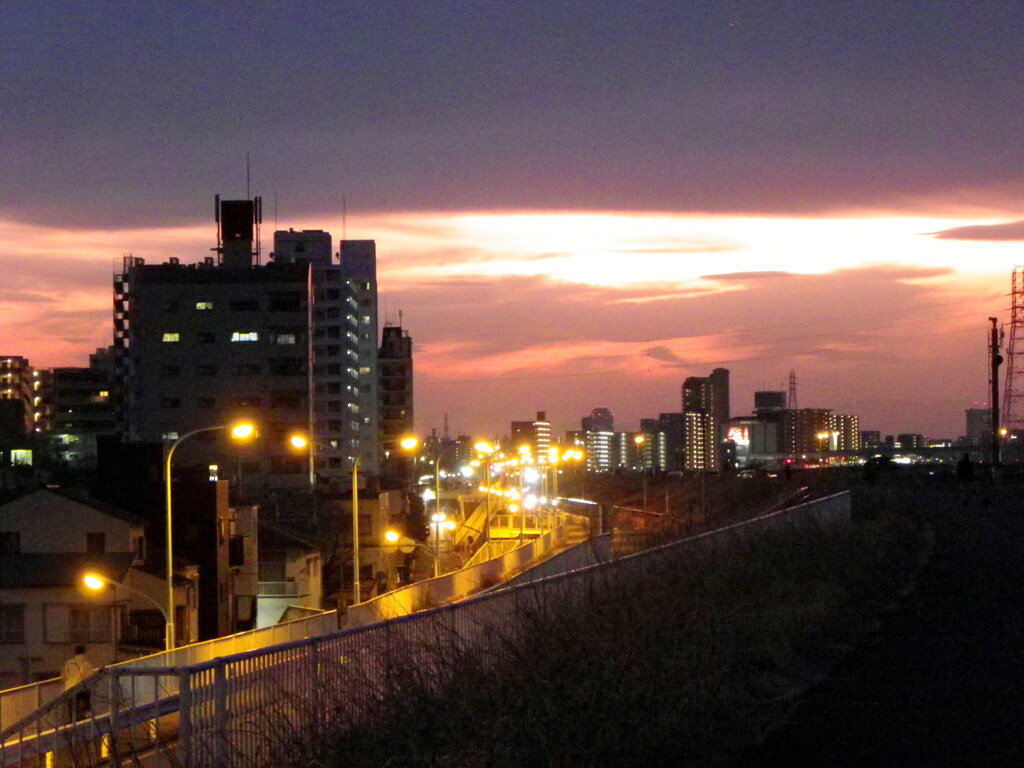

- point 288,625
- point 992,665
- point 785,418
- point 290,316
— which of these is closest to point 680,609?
point 992,665

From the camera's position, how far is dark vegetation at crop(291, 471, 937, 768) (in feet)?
22.1

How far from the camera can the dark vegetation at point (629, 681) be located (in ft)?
22.1

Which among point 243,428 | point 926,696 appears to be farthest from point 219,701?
point 243,428

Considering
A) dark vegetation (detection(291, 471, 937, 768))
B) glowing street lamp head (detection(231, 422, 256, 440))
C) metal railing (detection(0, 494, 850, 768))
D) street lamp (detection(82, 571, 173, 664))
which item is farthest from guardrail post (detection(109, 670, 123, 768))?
street lamp (detection(82, 571, 173, 664))

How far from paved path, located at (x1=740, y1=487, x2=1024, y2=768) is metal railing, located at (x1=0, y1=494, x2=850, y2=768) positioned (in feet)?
6.97

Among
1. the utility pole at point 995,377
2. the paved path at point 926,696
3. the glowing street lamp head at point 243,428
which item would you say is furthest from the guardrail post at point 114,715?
the utility pole at point 995,377

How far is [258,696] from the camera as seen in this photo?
6.55 meters

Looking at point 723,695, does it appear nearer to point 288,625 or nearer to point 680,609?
point 680,609

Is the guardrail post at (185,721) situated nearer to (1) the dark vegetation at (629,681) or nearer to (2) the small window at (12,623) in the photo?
(1) the dark vegetation at (629,681)

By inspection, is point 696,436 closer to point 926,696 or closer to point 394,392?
point 394,392

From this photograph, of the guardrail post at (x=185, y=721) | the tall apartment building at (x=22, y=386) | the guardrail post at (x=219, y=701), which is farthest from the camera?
the tall apartment building at (x=22, y=386)

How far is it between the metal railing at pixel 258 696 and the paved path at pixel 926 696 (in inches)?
83.6

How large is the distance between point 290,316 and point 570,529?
44.0m

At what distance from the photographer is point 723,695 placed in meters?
9.22
